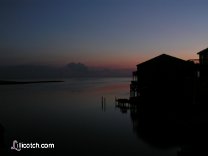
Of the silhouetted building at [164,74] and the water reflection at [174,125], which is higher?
the silhouetted building at [164,74]

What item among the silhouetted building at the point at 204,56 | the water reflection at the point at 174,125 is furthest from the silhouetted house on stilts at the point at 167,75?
the water reflection at the point at 174,125

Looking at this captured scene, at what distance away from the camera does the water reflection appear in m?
23.9

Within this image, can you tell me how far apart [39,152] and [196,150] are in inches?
570

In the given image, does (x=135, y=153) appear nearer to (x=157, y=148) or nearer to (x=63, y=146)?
(x=157, y=148)

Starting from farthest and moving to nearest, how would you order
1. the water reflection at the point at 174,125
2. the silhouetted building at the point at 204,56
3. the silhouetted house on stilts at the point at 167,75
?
the silhouetted building at the point at 204,56
the silhouetted house on stilts at the point at 167,75
the water reflection at the point at 174,125

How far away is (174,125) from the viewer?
29531 mm

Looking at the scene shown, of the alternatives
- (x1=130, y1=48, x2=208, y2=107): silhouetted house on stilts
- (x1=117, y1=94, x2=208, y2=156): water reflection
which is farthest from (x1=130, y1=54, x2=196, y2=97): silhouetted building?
(x1=117, y1=94, x2=208, y2=156): water reflection

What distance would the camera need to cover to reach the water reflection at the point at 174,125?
23859mm

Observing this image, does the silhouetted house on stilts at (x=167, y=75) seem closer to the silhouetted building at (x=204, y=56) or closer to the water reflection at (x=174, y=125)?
the silhouetted building at (x=204, y=56)

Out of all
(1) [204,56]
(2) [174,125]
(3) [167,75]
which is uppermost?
(1) [204,56]

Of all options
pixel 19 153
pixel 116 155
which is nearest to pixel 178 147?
pixel 116 155

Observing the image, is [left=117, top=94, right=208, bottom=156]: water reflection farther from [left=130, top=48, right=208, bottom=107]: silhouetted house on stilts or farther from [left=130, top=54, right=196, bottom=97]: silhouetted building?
[left=130, top=54, right=196, bottom=97]: silhouetted building

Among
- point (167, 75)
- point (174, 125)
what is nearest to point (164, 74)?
point (167, 75)

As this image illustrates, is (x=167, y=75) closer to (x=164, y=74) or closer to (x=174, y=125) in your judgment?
(x=164, y=74)
